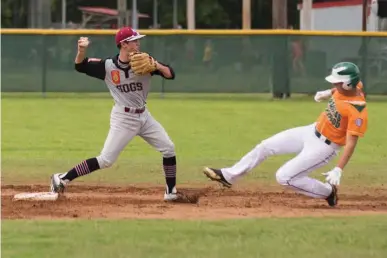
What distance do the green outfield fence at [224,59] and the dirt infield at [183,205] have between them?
49.8ft

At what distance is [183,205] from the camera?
34.3 feet

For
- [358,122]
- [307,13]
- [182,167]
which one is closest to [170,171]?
[358,122]

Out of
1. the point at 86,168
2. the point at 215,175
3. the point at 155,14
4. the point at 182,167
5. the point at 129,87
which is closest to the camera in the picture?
the point at 129,87

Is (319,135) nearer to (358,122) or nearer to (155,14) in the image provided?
(358,122)

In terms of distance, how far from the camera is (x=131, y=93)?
1044 centimetres

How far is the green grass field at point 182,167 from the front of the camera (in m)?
7.68

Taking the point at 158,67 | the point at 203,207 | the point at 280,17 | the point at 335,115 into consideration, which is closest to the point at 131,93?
the point at 158,67

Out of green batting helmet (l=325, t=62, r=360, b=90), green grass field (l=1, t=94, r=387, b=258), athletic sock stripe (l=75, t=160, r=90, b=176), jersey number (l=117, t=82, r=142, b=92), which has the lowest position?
green grass field (l=1, t=94, r=387, b=258)

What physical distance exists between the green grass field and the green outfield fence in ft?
1.36

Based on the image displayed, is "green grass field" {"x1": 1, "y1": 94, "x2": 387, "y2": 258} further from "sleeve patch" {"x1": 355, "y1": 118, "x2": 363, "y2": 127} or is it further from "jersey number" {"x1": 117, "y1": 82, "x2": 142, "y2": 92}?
"jersey number" {"x1": 117, "y1": 82, "x2": 142, "y2": 92}

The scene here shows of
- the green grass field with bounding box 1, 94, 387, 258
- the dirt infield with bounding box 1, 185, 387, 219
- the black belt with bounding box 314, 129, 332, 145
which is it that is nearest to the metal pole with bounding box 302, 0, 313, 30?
the green grass field with bounding box 1, 94, 387, 258

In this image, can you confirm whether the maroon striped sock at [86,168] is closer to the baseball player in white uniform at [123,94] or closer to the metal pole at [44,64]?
the baseball player in white uniform at [123,94]

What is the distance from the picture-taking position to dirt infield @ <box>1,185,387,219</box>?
966 cm

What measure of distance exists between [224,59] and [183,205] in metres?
17.1
